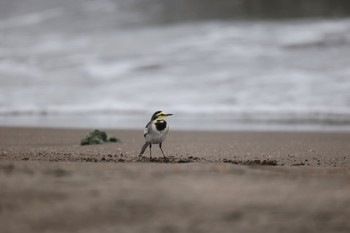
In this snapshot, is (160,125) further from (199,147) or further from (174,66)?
(174,66)

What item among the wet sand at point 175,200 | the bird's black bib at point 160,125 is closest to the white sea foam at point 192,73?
the bird's black bib at point 160,125

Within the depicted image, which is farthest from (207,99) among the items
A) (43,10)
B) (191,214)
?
(43,10)

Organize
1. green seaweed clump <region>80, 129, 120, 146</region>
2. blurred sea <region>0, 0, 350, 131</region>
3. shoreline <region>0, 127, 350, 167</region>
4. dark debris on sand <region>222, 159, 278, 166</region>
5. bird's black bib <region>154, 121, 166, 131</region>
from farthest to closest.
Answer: blurred sea <region>0, 0, 350, 131</region>, green seaweed clump <region>80, 129, 120, 146</region>, bird's black bib <region>154, 121, 166, 131</region>, shoreline <region>0, 127, 350, 167</region>, dark debris on sand <region>222, 159, 278, 166</region>

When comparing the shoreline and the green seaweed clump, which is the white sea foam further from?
the green seaweed clump

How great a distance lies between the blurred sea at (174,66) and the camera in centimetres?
1166

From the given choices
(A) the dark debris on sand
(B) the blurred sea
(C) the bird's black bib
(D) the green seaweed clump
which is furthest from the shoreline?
(B) the blurred sea

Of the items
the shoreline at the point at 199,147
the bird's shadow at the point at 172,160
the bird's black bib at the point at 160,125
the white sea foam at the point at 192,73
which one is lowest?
the bird's shadow at the point at 172,160

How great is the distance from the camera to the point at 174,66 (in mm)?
15352

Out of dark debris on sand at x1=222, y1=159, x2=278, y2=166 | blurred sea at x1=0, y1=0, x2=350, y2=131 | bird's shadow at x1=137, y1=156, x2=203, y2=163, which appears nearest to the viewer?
dark debris on sand at x1=222, y1=159, x2=278, y2=166

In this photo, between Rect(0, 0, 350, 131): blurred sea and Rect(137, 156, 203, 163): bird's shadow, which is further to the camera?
Rect(0, 0, 350, 131): blurred sea

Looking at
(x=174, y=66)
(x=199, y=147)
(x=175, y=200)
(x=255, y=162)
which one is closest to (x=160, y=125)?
(x=199, y=147)

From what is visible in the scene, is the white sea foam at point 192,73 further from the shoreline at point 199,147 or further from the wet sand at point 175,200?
the wet sand at point 175,200

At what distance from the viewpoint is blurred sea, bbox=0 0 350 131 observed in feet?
38.3

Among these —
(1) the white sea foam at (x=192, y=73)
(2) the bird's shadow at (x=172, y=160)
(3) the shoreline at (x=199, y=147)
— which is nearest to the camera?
(2) the bird's shadow at (x=172, y=160)
